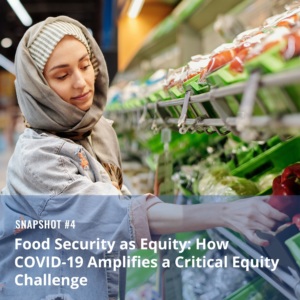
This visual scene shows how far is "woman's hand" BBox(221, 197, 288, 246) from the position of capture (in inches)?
40.4

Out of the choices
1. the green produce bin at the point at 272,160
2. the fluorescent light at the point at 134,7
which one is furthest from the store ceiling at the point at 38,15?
the fluorescent light at the point at 134,7

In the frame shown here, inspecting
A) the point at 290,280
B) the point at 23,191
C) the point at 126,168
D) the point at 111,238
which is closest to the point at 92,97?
the point at 23,191

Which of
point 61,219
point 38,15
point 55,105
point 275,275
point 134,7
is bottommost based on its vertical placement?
point 275,275

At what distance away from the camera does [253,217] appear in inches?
40.7

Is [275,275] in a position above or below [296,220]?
below

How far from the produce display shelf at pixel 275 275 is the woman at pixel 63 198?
6.2 inches

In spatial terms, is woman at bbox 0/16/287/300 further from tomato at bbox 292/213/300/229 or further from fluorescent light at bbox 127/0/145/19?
fluorescent light at bbox 127/0/145/19

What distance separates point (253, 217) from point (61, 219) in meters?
0.49

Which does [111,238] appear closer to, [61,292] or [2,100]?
[61,292]

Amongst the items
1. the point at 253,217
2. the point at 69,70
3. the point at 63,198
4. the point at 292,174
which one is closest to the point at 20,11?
the point at 69,70

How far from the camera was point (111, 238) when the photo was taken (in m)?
1.23

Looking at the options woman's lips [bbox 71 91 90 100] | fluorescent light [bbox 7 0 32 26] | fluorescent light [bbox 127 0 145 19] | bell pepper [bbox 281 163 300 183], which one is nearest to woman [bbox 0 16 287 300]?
woman's lips [bbox 71 91 90 100]

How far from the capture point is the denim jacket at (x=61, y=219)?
1.21 metres

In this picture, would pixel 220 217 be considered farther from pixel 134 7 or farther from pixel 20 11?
pixel 134 7
